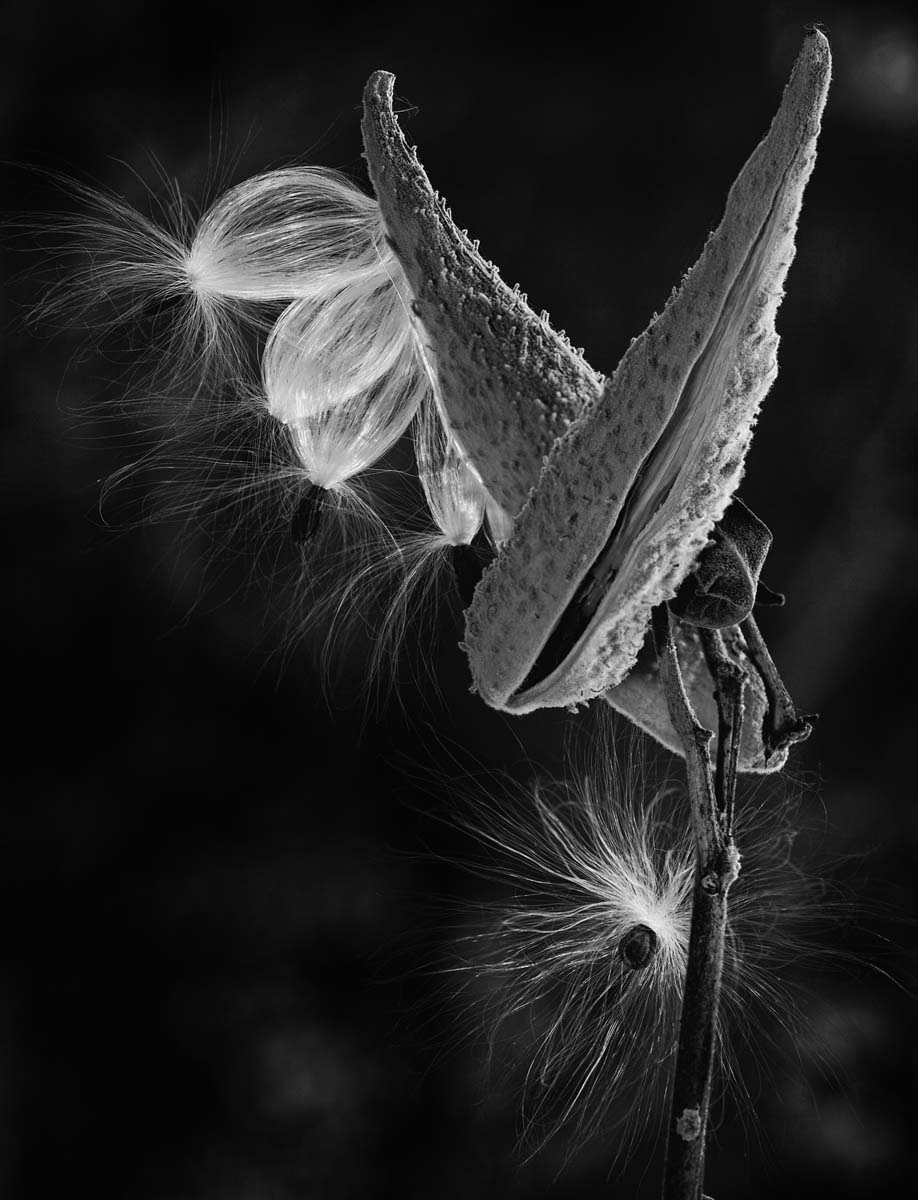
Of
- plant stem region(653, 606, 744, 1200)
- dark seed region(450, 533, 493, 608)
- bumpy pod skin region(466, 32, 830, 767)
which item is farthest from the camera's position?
dark seed region(450, 533, 493, 608)

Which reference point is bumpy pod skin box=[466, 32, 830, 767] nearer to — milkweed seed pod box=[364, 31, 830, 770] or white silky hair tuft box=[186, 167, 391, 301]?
milkweed seed pod box=[364, 31, 830, 770]

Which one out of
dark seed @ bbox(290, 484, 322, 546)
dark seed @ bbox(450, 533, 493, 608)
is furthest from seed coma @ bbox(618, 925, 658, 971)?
dark seed @ bbox(290, 484, 322, 546)

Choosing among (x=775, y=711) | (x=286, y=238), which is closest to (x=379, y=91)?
(x=286, y=238)

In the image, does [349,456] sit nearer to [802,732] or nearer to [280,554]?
[280,554]

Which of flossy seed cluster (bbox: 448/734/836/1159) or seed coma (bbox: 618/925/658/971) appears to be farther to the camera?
flossy seed cluster (bbox: 448/734/836/1159)

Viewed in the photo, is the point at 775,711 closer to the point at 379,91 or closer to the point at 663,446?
the point at 663,446

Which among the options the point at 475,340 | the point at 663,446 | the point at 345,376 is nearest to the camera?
the point at 663,446
